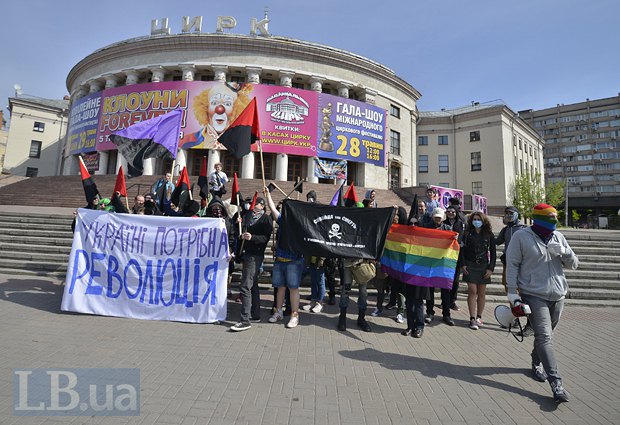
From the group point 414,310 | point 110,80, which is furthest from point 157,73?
point 414,310

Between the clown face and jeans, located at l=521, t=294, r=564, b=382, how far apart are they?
25.3 m

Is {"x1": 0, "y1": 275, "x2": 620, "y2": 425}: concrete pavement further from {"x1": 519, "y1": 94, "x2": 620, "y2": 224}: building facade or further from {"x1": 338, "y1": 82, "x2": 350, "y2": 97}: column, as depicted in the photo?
{"x1": 519, "y1": 94, "x2": 620, "y2": 224}: building facade

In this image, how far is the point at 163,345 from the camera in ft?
14.0

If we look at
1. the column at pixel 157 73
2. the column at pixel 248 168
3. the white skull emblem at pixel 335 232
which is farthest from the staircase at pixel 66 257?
the column at pixel 157 73

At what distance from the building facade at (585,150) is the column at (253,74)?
69.7 meters

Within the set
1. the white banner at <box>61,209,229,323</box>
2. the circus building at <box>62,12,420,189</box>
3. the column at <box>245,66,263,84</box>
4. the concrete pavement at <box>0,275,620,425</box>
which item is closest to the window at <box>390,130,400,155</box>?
the circus building at <box>62,12,420,189</box>

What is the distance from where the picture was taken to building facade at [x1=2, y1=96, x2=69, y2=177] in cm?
4566

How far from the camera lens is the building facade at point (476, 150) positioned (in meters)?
38.9

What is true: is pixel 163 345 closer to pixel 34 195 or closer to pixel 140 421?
pixel 140 421

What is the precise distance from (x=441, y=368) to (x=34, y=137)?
6342 centimetres

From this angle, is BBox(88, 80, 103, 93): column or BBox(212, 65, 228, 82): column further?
BBox(88, 80, 103, 93): column

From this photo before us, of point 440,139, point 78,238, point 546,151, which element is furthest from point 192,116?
point 546,151

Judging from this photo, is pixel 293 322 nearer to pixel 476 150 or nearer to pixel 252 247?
pixel 252 247

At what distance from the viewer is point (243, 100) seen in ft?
84.6
